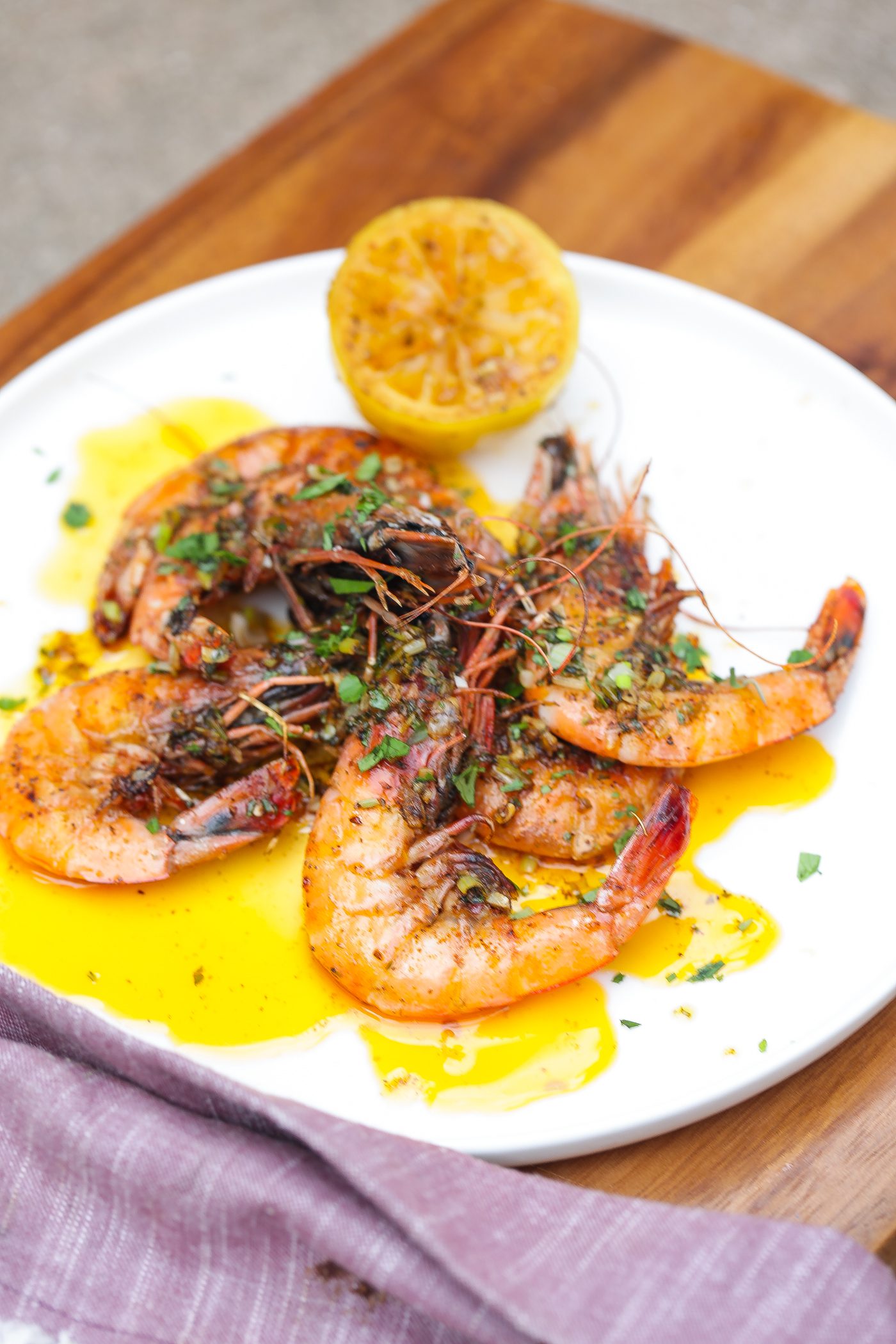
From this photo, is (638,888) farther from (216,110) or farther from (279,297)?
(216,110)

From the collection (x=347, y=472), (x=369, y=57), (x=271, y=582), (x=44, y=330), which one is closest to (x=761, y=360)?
(x=347, y=472)

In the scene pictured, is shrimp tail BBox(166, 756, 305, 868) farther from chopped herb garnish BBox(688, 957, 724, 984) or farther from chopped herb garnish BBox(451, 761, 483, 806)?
chopped herb garnish BBox(688, 957, 724, 984)

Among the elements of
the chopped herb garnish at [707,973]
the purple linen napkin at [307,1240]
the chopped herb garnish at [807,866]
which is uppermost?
the chopped herb garnish at [807,866]

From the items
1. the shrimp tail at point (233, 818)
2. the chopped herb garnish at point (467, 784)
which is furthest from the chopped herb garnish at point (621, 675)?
the shrimp tail at point (233, 818)

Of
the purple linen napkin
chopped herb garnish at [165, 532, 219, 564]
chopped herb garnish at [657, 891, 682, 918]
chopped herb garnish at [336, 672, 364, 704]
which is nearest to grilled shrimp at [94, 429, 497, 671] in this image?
chopped herb garnish at [165, 532, 219, 564]

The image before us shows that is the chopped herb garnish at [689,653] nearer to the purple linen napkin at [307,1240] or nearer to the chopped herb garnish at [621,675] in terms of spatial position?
the chopped herb garnish at [621,675]

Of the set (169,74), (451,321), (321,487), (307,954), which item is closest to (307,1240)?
(307,954)
